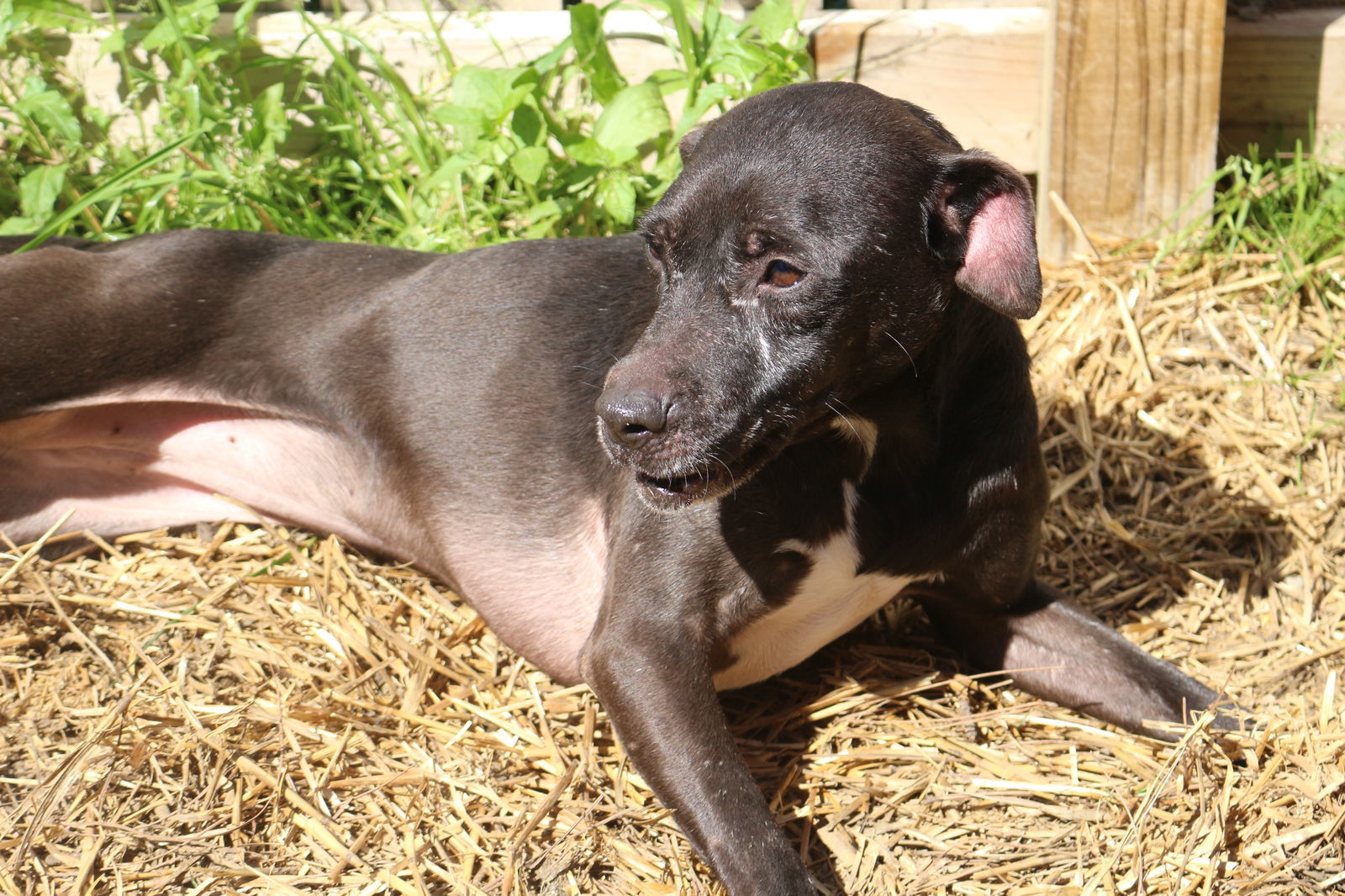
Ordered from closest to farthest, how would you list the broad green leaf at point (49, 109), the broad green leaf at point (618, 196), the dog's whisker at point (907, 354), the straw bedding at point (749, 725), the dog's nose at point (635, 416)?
1. the dog's nose at point (635, 416)
2. the dog's whisker at point (907, 354)
3. the straw bedding at point (749, 725)
4. the broad green leaf at point (618, 196)
5. the broad green leaf at point (49, 109)

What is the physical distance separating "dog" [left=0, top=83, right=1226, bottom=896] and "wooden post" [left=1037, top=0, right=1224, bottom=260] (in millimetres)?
1574

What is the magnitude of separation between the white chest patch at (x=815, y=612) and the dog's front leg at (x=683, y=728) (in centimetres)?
18

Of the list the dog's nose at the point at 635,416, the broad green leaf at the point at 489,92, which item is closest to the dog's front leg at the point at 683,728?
the dog's nose at the point at 635,416

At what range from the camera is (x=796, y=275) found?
2.34m

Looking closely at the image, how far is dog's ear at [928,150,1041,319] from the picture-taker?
2.37 meters

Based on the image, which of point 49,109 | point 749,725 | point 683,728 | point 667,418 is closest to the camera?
point 667,418

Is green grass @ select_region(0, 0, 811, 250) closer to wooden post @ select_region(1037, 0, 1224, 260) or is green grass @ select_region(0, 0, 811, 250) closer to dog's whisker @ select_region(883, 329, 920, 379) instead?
wooden post @ select_region(1037, 0, 1224, 260)

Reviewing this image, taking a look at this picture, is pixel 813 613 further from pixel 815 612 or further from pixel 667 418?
pixel 667 418

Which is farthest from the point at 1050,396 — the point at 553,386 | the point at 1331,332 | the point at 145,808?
the point at 145,808

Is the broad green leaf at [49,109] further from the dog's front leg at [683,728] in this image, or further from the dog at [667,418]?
the dog's front leg at [683,728]

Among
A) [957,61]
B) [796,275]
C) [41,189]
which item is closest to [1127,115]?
[957,61]

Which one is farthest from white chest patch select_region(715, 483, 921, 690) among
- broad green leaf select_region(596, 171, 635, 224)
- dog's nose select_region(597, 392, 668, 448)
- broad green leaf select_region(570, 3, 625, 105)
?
broad green leaf select_region(570, 3, 625, 105)

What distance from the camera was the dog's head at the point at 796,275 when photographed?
2322 mm

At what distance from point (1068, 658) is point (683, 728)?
3.30ft
